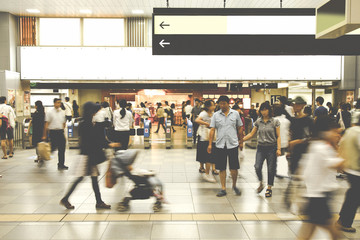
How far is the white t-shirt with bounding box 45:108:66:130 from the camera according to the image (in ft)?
25.6

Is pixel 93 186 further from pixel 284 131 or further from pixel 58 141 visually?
pixel 284 131

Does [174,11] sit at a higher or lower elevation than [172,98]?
higher

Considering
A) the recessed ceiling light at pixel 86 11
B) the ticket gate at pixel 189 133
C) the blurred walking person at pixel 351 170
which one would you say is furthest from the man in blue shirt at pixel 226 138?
the recessed ceiling light at pixel 86 11

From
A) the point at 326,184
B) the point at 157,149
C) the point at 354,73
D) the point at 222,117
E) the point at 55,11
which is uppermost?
the point at 55,11

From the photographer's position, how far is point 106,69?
13523 millimetres

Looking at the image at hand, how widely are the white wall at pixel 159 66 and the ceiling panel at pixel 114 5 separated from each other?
1486 millimetres

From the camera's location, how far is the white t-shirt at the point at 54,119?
7.79 metres

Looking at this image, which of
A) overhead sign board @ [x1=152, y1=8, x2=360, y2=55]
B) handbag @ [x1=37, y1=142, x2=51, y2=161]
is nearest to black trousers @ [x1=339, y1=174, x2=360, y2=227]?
overhead sign board @ [x1=152, y1=8, x2=360, y2=55]

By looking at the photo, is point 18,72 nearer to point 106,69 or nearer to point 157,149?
point 106,69

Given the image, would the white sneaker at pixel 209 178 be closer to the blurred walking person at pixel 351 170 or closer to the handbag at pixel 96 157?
the handbag at pixel 96 157

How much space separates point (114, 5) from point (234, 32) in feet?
27.8

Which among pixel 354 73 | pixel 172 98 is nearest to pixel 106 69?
pixel 172 98

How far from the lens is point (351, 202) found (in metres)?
4.21

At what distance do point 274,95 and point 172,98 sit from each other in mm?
6735
